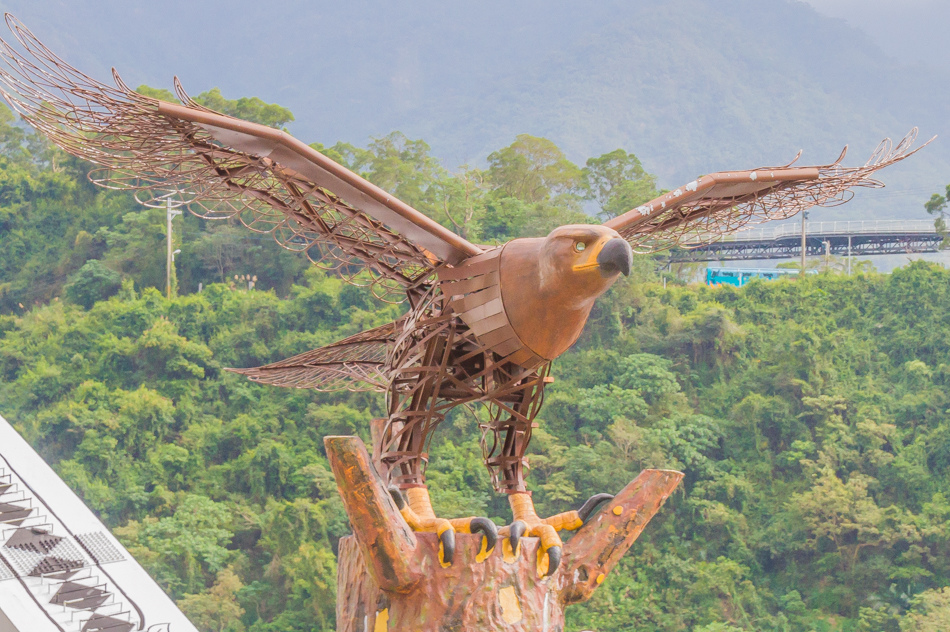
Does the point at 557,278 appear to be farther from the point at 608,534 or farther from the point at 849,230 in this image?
the point at 849,230

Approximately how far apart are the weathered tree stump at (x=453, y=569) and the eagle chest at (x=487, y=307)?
74 centimetres

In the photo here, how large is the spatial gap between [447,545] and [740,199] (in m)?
2.45

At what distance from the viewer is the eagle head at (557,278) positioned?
136 inches

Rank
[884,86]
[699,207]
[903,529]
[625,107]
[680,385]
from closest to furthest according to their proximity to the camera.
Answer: [699,207] → [903,529] → [680,385] → [625,107] → [884,86]

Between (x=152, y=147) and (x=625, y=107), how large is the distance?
7720cm

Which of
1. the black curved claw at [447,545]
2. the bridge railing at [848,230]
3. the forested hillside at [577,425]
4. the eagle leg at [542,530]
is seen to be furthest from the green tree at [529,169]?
the black curved claw at [447,545]

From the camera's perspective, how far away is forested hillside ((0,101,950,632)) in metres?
15.2

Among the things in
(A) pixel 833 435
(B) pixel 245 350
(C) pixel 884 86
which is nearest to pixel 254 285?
(B) pixel 245 350

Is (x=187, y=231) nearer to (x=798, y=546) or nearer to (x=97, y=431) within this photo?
(x=97, y=431)

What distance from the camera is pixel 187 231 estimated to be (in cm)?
2253

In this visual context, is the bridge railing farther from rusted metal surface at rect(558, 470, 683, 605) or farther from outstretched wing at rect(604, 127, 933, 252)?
rusted metal surface at rect(558, 470, 683, 605)

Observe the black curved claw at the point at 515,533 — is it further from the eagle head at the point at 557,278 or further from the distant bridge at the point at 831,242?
the distant bridge at the point at 831,242

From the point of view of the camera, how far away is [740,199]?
490 cm

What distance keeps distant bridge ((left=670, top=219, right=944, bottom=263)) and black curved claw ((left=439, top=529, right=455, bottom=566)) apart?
2058cm
